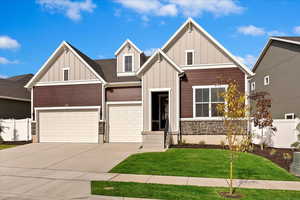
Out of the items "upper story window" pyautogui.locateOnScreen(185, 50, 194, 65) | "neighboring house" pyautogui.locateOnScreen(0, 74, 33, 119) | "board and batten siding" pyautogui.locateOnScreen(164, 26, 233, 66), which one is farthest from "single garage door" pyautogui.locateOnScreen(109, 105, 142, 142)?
"neighboring house" pyautogui.locateOnScreen(0, 74, 33, 119)

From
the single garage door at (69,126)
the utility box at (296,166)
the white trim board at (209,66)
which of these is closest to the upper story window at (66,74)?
the single garage door at (69,126)

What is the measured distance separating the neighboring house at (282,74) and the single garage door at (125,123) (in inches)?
434

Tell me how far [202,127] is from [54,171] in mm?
8574

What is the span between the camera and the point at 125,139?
48.8 feet

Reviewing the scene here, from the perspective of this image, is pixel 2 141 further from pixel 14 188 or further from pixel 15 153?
pixel 14 188

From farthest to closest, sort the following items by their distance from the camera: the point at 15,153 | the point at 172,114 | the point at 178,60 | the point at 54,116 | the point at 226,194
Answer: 1. the point at 54,116
2. the point at 178,60
3. the point at 172,114
4. the point at 15,153
5. the point at 226,194

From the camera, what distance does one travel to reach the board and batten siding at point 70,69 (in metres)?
15.4

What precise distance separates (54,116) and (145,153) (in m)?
8.70

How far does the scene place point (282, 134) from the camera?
12242 millimetres

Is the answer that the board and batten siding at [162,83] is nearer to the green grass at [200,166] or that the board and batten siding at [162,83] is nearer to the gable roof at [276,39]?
the green grass at [200,166]

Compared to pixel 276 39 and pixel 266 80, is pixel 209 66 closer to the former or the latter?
pixel 276 39

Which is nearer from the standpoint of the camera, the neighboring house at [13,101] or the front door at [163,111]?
the front door at [163,111]

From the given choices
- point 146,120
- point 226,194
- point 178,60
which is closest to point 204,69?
point 178,60

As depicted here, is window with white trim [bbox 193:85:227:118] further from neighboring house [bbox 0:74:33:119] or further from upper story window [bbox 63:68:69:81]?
neighboring house [bbox 0:74:33:119]
